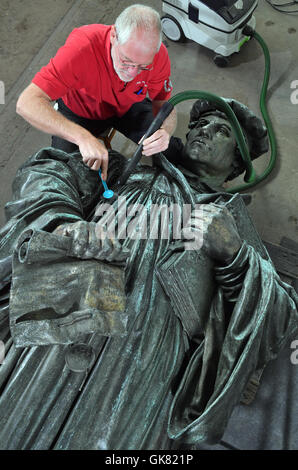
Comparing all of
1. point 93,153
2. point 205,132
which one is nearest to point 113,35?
point 93,153

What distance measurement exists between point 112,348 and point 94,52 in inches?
62.3

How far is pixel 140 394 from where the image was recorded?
84.2 inches

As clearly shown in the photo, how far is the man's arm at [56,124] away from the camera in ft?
8.14

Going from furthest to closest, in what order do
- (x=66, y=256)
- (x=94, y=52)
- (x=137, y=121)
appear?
(x=137, y=121) → (x=94, y=52) → (x=66, y=256)

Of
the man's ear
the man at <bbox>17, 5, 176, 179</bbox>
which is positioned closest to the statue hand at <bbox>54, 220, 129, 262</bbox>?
the man at <bbox>17, 5, 176, 179</bbox>

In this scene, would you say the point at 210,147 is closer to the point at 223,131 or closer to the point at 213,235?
the point at 223,131

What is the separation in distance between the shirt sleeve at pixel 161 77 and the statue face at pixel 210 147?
1.07 feet

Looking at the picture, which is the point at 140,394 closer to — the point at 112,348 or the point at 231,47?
the point at 112,348

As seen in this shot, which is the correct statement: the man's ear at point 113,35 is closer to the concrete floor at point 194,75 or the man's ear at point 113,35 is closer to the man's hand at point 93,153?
the man's hand at point 93,153

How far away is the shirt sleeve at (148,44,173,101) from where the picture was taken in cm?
291

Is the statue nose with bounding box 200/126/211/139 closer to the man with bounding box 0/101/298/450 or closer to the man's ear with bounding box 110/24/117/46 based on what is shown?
the man with bounding box 0/101/298/450

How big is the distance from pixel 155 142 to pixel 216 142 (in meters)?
0.53

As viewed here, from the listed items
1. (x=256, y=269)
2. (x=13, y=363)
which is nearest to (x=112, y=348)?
(x=13, y=363)

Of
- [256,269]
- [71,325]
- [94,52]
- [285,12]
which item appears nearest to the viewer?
[71,325]
